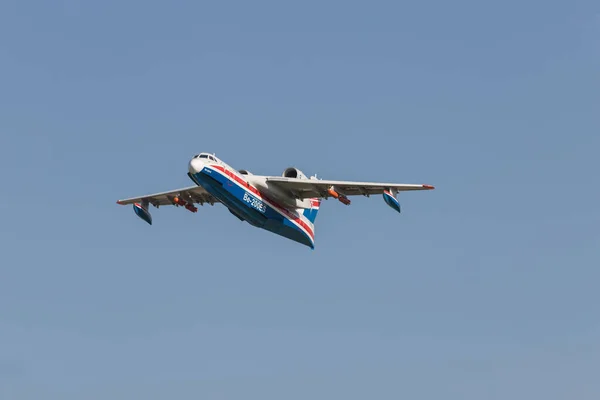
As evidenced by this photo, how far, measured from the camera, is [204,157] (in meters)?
71.1

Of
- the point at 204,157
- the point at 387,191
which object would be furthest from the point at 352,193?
the point at 204,157

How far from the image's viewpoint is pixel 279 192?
2940 inches

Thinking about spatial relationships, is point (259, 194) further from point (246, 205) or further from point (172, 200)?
point (172, 200)

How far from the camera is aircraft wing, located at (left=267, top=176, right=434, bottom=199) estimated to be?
72688mm

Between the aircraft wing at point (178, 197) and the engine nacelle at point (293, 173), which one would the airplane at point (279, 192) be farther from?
the aircraft wing at point (178, 197)

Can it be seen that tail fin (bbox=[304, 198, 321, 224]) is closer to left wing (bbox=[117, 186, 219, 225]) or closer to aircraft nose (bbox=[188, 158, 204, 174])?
left wing (bbox=[117, 186, 219, 225])

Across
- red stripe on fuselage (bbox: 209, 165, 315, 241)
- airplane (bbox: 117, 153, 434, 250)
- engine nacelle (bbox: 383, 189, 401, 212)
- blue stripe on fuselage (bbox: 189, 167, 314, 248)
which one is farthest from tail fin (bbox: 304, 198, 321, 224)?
engine nacelle (bbox: 383, 189, 401, 212)

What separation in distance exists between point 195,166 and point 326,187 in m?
8.84

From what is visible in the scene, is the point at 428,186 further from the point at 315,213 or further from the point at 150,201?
the point at 150,201

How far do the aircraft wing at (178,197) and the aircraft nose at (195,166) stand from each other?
9399 mm

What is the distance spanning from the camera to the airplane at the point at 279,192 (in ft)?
233

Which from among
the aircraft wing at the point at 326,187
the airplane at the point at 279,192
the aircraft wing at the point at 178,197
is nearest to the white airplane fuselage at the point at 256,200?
the airplane at the point at 279,192

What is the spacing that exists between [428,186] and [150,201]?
2220 cm

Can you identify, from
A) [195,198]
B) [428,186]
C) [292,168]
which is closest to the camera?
[428,186]
